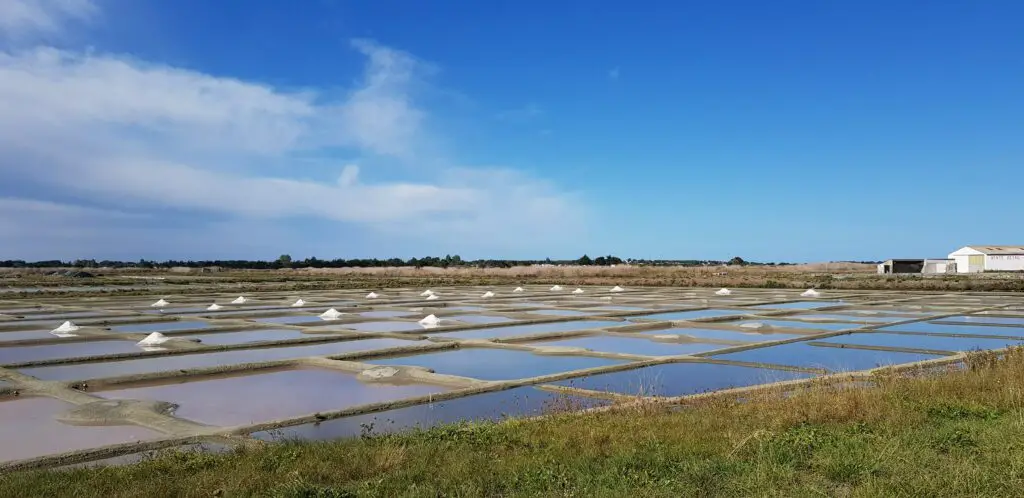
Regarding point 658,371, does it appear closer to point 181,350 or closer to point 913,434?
point 913,434

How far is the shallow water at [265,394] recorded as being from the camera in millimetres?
7445

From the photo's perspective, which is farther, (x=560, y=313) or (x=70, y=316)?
(x=560, y=313)

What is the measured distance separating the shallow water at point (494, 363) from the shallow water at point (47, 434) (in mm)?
4374

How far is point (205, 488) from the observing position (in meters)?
4.22

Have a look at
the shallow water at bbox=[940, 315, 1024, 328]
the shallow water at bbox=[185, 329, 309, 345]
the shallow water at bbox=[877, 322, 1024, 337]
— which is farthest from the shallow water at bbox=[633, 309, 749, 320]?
the shallow water at bbox=[185, 329, 309, 345]

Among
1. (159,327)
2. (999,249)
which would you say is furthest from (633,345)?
(999,249)

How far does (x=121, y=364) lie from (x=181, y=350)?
141 centimetres

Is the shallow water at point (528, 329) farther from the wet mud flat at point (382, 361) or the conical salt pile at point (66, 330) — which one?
the conical salt pile at point (66, 330)

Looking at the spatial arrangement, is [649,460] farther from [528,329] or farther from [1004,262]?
A: [1004,262]

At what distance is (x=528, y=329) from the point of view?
15812mm

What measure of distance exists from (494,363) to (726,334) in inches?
233

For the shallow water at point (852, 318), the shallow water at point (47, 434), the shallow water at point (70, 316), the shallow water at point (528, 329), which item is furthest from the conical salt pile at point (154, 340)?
the shallow water at point (852, 318)

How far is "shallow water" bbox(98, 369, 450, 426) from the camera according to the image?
24.4 feet

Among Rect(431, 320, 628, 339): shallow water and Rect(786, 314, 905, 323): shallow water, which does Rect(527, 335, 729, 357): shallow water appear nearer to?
Rect(431, 320, 628, 339): shallow water
